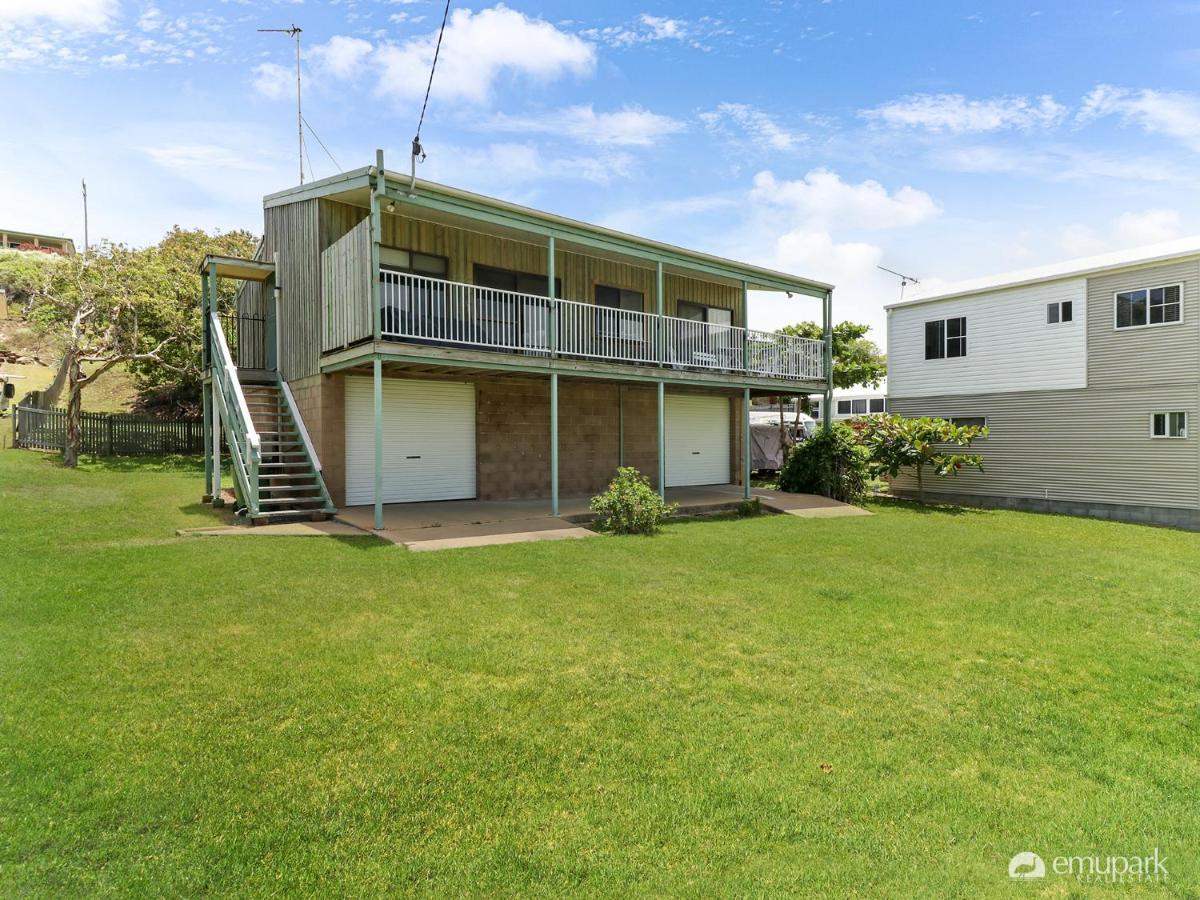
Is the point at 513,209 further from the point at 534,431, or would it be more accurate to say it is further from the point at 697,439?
the point at 697,439

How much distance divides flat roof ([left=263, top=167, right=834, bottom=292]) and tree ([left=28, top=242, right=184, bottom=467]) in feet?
27.2

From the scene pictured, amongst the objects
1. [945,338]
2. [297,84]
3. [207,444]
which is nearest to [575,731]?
[207,444]

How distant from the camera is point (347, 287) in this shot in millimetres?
10359

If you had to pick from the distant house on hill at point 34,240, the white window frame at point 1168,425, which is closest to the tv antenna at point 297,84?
the white window frame at point 1168,425

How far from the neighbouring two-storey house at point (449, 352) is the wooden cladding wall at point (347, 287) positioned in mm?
42

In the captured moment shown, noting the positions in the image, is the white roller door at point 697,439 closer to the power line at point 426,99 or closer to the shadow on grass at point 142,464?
the power line at point 426,99

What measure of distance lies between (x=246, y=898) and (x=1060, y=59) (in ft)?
51.2

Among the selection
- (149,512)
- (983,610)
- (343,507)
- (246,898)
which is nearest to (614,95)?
(343,507)

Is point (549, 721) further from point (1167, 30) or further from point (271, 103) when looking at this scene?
point (271, 103)

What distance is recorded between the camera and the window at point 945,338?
17703 mm

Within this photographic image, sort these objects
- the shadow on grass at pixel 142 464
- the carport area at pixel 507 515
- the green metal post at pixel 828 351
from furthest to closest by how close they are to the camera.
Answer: the shadow on grass at pixel 142 464, the green metal post at pixel 828 351, the carport area at pixel 507 515

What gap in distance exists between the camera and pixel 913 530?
11.2m

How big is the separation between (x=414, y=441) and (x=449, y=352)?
2890mm

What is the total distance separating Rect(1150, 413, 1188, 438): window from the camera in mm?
14000
